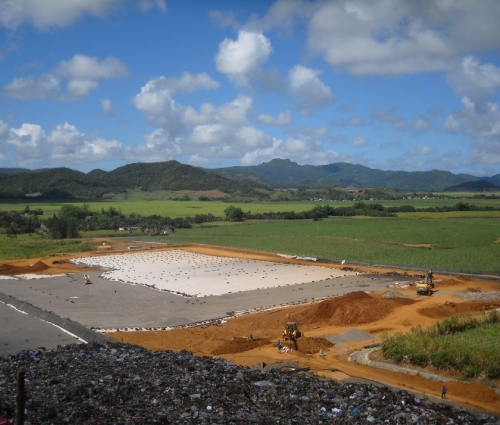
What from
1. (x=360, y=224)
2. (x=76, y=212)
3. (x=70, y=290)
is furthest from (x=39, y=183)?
(x=70, y=290)

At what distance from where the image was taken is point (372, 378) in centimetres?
1424

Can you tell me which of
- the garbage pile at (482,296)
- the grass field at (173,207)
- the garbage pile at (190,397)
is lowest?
the garbage pile at (482,296)

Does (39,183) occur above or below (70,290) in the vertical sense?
above

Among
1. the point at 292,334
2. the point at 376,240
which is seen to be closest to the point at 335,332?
the point at 292,334

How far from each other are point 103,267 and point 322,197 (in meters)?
144

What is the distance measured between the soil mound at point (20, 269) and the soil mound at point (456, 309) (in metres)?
29.3

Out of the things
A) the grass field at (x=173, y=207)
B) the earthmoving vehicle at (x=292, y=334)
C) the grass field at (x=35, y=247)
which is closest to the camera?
the earthmoving vehicle at (x=292, y=334)

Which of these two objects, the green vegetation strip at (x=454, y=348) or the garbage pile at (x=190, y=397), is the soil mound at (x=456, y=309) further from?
the garbage pile at (x=190, y=397)

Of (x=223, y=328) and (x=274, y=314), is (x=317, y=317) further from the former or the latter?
(x=223, y=328)

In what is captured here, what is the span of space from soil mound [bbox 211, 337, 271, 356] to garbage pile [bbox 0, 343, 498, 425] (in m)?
3.53

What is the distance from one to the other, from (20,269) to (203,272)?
48.1 ft

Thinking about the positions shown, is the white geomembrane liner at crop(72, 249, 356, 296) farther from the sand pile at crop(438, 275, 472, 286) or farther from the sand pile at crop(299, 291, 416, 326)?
the sand pile at crop(299, 291, 416, 326)

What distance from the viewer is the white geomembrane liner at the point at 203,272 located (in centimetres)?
3145

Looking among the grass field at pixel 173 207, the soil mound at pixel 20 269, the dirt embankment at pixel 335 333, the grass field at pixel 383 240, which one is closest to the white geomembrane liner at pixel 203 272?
the soil mound at pixel 20 269
